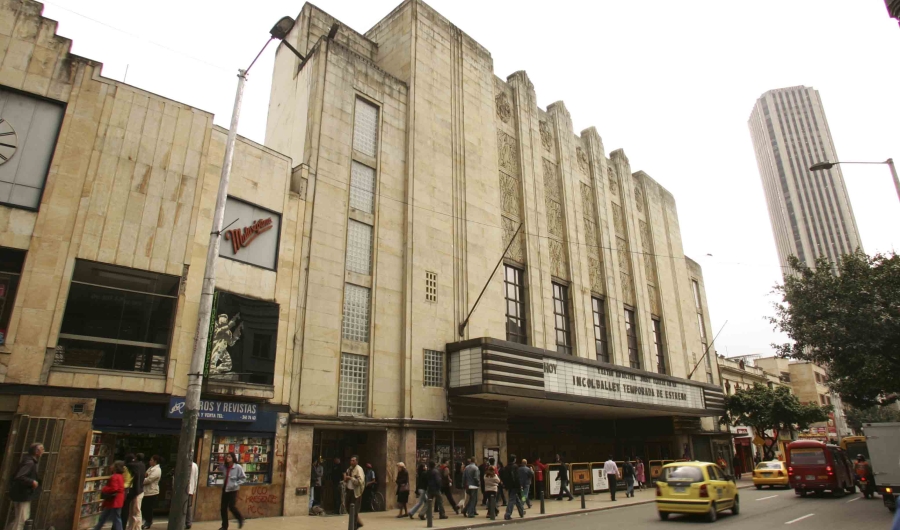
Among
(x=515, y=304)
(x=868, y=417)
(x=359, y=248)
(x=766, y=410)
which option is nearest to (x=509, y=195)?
(x=515, y=304)

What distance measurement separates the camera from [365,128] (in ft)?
74.9

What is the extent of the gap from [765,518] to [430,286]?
13768 mm

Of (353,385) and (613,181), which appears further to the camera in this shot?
(613,181)

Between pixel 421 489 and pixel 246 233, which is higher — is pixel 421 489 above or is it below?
below

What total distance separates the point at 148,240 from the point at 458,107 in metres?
16.3

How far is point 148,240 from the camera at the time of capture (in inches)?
587

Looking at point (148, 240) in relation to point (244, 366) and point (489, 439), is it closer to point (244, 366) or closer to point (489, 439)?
point (244, 366)

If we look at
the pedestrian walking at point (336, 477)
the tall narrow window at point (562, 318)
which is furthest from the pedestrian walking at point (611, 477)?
the pedestrian walking at point (336, 477)

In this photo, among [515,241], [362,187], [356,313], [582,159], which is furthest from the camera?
[582,159]

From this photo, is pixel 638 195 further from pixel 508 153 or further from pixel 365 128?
pixel 365 128

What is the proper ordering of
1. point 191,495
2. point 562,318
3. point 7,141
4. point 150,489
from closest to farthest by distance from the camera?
1. point 150,489
2. point 7,141
3. point 191,495
4. point 562,318

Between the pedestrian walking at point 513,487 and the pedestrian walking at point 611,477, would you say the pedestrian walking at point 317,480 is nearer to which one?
the pedestrian walking at point 513,487

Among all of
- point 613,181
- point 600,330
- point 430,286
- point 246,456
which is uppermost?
point 613,181

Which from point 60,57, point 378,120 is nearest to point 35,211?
point 60,57
